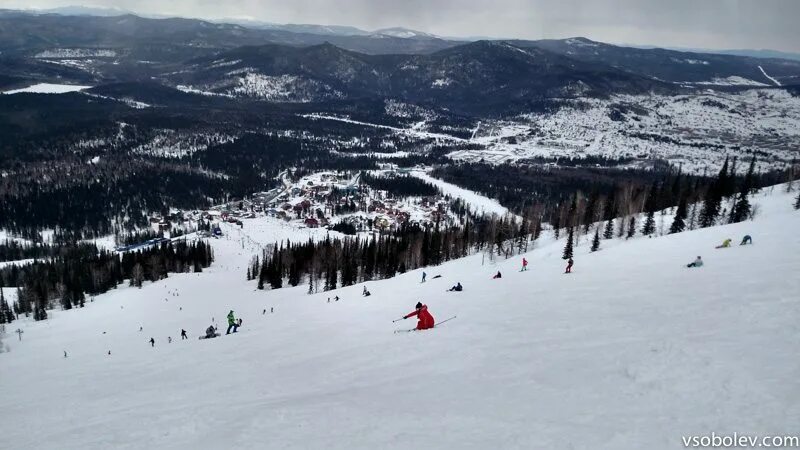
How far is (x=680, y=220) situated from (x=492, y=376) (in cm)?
6930

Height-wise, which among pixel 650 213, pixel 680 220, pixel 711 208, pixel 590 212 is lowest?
pixel 590 212

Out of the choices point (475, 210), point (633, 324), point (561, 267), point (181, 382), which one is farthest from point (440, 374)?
point (475, 210)

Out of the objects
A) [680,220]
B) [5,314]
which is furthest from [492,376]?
[5,314]

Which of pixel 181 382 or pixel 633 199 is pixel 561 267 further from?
pixel 633 199

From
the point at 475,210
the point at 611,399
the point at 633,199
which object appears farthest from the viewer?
the point at 475,210

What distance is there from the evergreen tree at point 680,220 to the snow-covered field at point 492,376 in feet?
115

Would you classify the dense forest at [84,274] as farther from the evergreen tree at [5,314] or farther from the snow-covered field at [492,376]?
the snow-covered field at [492,376]

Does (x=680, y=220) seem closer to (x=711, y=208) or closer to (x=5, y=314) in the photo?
(x=711, y=208)

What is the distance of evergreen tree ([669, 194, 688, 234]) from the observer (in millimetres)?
71375

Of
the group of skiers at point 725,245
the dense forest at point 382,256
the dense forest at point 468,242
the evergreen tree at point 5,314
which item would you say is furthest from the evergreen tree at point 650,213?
the evergreen tree at point 5,314

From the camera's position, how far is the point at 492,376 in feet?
52.3

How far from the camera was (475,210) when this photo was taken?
191 m

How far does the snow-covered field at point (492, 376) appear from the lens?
11.7 meters

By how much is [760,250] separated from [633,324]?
2096 centimetres
